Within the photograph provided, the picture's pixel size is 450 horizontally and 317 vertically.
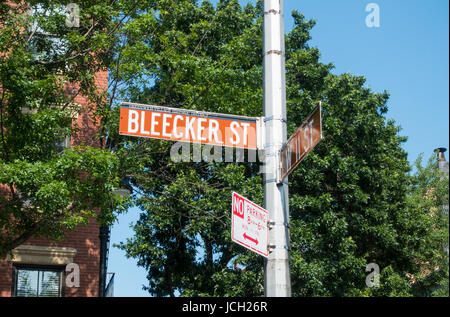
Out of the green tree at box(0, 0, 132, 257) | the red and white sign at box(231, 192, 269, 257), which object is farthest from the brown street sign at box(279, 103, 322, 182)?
the green tree at box(0, 0, 132, 257)

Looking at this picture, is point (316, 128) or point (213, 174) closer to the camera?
point (316, 128)

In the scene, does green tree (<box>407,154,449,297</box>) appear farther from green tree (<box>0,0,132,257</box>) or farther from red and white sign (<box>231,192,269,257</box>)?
red and white sign (<box>231,192,269,257</box>)

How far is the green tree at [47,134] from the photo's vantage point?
41.2 ft

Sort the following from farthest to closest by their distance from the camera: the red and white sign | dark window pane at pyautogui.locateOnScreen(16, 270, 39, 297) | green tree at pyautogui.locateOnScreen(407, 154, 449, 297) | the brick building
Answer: green tree at pyautogui.locateOnScreen(407, 154, 449, 297) < dark window pane at pyautogui.locateOnScreen(16, 270, 39, 297) < the brick building < the red and white sign

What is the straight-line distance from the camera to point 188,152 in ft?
62.2

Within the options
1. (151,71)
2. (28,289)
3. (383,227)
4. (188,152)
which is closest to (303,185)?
(383,227)

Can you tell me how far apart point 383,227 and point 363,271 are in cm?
163

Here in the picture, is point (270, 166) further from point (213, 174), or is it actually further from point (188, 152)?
Answer: point (213, 174)

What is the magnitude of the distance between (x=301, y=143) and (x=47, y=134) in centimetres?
838

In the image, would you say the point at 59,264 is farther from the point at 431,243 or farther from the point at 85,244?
the point at 431,243

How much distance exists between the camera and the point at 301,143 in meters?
6.36

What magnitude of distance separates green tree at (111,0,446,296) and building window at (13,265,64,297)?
327cm

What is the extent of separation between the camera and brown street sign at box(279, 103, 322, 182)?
6.18 metres
